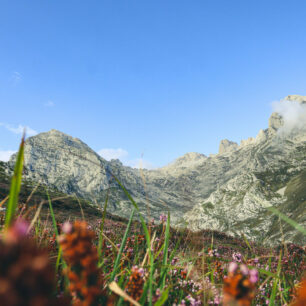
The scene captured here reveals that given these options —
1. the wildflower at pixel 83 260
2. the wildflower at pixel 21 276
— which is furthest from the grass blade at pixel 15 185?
the wildflower at pixel 21 276

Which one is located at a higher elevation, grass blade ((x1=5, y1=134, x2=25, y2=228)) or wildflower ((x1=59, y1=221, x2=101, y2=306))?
grass blade ((x1=5, y1=134, x2=25, y2=228))

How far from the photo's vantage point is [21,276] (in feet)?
2.24

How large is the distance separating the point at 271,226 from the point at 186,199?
126 m

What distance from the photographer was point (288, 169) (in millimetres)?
183375

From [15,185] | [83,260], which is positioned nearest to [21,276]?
[83,260]

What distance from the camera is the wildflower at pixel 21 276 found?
664 millimetres

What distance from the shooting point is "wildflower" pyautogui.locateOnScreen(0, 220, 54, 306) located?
2.18 ft

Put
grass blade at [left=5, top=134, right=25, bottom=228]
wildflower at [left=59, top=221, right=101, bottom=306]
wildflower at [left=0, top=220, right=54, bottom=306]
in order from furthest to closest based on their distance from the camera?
grass blade at [left=5, top=134, right=25, bottom=228] < wildflower at [left=59, top=221, right=101, bottom=306] < wildflower at [left=0, top=220, right=54, bottom=306]

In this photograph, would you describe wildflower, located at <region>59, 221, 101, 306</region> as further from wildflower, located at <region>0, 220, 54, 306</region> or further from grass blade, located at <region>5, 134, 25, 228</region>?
grass blade, located at <region>5, 134, 25, 228</region>

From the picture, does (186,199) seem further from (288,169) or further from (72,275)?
(288,169)

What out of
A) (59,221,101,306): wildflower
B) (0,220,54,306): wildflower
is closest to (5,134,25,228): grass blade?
(59,221,101,306): wildflower

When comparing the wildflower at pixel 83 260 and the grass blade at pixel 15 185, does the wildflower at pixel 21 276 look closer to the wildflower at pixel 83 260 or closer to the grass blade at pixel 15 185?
the wildflower at pixel 83 260

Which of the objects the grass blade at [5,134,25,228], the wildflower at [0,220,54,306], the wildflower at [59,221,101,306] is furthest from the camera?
the grass blade at [5,134,25,228]

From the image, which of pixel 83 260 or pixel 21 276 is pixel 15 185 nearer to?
pixel 83 260
